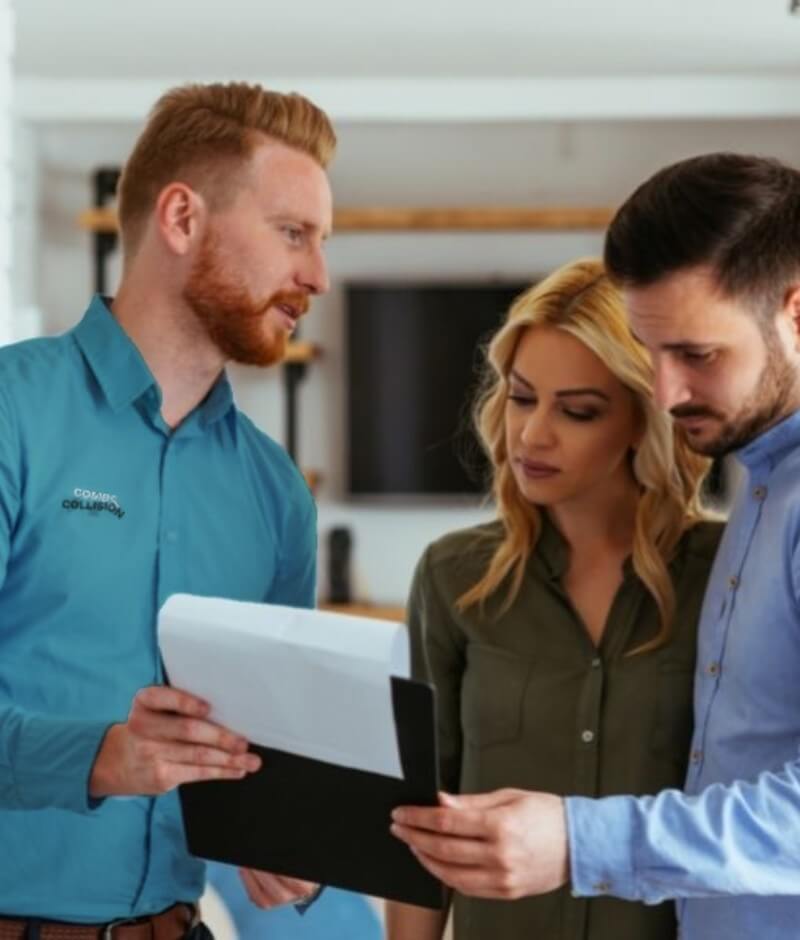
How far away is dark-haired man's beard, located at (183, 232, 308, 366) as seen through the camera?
1.56m

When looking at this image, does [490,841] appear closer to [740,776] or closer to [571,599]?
[740,776]

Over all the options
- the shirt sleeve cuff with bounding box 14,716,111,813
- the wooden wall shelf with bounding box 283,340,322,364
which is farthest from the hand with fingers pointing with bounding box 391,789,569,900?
the wooden wall shelf with bounding box 283,340,322,364

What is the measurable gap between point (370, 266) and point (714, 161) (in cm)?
447

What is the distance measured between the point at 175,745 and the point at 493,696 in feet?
1.77

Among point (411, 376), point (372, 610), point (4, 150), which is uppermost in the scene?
point (4, 150)

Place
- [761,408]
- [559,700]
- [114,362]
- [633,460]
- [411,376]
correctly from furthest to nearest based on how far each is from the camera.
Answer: [411,376] < [633,460] < [559,700] < [114,362] < [761,408]

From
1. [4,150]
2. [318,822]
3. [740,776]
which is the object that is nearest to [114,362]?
[318,822]

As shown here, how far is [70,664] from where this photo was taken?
4.68ft

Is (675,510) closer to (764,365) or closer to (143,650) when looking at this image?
(764,365)

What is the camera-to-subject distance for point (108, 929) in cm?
145

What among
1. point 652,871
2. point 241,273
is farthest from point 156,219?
point 652,871

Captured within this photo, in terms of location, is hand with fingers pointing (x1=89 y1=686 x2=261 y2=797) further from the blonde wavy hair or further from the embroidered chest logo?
the blonde wavy hair

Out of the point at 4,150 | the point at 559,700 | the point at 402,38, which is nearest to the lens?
the point at 559,700

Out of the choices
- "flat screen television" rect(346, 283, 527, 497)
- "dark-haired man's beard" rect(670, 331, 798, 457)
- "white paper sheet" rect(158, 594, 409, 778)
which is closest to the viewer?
"white paper sheet" rect(158, 594, 409, 778)
